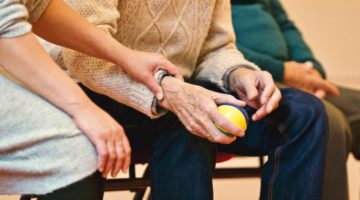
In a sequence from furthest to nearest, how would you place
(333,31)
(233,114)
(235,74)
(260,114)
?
(333,31) → (235,74) → (260,114) → (233,114)

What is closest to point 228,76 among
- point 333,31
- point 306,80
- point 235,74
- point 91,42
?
point 235,74

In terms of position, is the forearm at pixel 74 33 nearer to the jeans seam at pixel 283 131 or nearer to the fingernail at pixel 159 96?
the fingernail at pixel 159 96

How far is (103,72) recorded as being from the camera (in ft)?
2.99

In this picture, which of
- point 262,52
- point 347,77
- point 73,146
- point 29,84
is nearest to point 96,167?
point 73,146

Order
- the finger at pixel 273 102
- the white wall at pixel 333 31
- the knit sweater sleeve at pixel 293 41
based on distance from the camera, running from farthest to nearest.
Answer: the white wall at pixel 333 31
the knit sweater sleeve at pixel 293 41
the finger at pixel 273 102

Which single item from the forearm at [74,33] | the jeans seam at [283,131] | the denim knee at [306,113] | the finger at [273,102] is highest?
the forearm at [74,33]

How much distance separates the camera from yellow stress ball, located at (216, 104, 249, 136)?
820 mm

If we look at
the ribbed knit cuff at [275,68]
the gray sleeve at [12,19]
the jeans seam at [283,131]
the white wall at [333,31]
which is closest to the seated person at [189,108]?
the jeans seam at [283,131]

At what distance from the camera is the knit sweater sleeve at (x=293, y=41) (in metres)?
1.70

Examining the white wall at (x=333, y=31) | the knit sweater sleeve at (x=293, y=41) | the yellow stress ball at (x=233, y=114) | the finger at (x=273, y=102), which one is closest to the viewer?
the yellow stress ball at (x=233, y=114)

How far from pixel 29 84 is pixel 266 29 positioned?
3.41 ft

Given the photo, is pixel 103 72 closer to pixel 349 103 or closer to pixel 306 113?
pixel 306 113

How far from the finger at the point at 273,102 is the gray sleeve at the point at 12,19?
449mm

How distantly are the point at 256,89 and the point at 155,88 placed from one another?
0.22 metres
